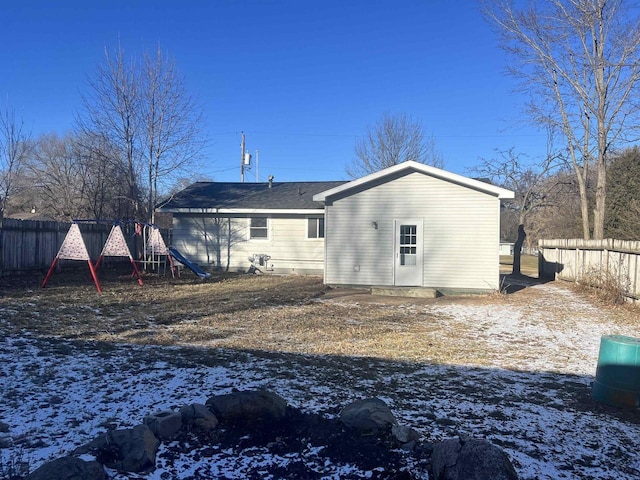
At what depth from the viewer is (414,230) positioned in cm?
1336

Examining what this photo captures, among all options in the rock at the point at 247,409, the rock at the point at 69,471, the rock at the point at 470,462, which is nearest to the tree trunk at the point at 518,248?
the rock at the point at 247,409

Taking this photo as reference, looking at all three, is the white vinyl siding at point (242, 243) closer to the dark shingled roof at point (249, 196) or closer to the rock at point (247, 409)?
the dark shingled roof at point (249, 196)

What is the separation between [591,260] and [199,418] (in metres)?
13.7

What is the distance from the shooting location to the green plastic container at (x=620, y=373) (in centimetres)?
432

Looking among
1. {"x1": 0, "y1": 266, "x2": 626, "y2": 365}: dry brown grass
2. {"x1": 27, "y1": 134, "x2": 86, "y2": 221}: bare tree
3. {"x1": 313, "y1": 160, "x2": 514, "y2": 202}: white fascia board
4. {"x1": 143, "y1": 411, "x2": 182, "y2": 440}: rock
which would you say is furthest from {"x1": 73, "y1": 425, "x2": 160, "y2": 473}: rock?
{"x1": 27, "y1": 134, "x2": 86, "y2": 221}: bare tree

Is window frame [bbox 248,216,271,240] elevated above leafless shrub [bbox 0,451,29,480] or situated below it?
above

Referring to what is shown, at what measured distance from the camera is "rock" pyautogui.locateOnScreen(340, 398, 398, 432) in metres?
3.55

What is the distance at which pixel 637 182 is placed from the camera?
19672 mm

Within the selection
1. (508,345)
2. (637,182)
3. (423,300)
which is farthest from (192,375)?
(637,182)

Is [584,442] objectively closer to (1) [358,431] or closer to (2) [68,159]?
(1) [358,431]

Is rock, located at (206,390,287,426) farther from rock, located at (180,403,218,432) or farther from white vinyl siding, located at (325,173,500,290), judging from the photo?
white vinyl siding, located at (325,173,500,290)

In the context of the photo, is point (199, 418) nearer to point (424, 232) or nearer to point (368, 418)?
point (368, 418)

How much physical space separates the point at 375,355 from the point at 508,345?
2.37 meters

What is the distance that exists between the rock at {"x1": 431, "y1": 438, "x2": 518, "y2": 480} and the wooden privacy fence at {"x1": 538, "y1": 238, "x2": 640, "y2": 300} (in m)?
9.51
